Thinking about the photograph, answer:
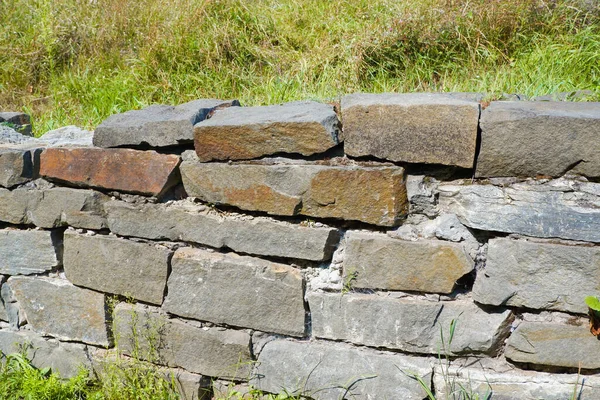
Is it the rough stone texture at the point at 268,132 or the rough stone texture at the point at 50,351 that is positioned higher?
the rough stone texture at the point at 268,132

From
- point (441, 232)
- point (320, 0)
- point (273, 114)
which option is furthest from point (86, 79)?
point (441, 232)

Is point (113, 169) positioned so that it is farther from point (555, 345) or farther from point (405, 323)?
point (555, 345)

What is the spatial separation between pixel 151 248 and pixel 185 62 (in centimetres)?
198

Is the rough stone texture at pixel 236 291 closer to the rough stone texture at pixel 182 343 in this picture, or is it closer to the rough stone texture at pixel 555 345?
the rough stone texture at pixel 182 343

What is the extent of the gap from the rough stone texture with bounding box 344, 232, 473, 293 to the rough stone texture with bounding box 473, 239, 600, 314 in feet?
0.32

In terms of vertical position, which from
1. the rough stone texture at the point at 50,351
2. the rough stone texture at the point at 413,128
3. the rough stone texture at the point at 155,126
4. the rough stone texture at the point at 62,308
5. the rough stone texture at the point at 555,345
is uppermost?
the rough stone texture at the point at 413,128

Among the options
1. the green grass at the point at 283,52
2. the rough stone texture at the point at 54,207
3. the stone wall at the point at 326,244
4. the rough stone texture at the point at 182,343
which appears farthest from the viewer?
the green grass at the point at 283,52

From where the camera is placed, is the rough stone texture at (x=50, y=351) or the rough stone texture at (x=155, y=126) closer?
the rough stone texture at (x=155, y=126)

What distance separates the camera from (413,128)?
2037mm

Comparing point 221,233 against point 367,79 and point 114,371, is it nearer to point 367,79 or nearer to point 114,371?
point 114,371

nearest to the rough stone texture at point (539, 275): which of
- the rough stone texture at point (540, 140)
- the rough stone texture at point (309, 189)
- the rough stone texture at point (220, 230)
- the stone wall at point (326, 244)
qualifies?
the stone wall at point (326, 244)

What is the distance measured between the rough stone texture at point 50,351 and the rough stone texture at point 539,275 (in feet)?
6.21

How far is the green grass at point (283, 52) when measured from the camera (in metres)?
3.43

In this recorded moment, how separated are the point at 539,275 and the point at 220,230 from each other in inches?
47.6
